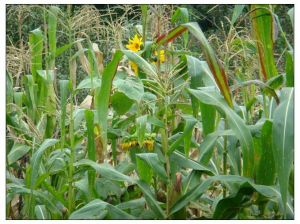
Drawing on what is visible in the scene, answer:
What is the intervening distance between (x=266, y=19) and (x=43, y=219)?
80 cm

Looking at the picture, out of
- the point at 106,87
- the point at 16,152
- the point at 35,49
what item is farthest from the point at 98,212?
the point at 35,49

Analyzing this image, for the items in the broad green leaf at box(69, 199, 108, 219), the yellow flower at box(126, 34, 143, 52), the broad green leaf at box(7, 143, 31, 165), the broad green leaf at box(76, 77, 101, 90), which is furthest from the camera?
the yellow flower at box(126, 34, 143, 52)

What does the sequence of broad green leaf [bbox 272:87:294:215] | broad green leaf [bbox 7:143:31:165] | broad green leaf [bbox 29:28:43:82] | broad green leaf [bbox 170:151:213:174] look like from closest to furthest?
broad green leaf [bbox 272:87:294:215], broad green leaf [bbox 170:151:213:174], broad green leaf [bbox 7:143:31:165], broad green leaf [bbox 29:28:43:82]

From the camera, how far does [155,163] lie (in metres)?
1.48

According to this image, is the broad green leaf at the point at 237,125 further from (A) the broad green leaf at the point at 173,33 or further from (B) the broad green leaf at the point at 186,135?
(A) the broad green leaf at the point at 173,33

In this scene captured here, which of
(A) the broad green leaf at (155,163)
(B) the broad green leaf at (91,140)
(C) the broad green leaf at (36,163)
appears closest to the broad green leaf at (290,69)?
(A) the broad green leaf at (155,163)

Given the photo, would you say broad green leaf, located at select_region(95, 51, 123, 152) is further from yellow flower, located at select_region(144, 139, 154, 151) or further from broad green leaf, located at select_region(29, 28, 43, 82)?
broad green leaf, located at select_region(29, 28, 43, 82)

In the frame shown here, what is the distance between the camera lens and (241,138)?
4.66ft

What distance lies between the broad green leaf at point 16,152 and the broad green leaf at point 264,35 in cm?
72

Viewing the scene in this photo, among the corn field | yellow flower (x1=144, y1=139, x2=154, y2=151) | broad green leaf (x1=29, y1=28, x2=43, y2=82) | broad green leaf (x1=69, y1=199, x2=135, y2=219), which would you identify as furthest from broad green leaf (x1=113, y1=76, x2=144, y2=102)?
broad green leaf (x1=29, y1=28, x2=43, y2=82)

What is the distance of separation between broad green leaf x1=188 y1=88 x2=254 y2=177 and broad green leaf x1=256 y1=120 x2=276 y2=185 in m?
0.02

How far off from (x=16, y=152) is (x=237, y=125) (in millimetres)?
695

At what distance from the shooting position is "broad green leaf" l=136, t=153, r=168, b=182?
57.9 inches

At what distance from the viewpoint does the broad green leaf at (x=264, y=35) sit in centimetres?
163
